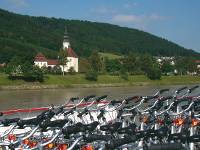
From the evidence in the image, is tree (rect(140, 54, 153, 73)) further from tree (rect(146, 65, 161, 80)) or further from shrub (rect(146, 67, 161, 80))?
shrub (rect(146, 67, 161, 80))

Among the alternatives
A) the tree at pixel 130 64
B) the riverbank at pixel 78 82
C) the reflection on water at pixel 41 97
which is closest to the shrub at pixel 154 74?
the riverbank at pixel 78 82

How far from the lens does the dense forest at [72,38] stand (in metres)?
124

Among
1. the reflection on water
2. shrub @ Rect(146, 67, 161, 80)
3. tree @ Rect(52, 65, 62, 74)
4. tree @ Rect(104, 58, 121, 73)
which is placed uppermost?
tree @ Rect(104, 58, 121, 73)

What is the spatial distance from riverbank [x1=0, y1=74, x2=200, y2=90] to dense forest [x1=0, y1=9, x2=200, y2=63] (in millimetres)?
42003

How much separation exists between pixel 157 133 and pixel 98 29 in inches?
6132

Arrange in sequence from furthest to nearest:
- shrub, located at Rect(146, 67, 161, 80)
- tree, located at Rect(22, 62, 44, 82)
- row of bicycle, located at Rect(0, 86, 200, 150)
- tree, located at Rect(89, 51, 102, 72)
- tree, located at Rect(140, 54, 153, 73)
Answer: tree, located at Rect(89, 51, 102, 72), tree, located at Rect(140, 54, 153, 73), shrub, located at Rect(146, 67, 161, 80), tree, located at Rect(22, 62, 44, 82), row of bicycle, located at Rect(0, 86, 200, 150)

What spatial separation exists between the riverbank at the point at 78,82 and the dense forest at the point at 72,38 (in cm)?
4200

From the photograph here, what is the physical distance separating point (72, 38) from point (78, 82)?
82.4 metres

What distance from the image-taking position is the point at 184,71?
324 ft

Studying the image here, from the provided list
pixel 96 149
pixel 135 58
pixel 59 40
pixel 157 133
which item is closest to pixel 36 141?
pixel 96 149

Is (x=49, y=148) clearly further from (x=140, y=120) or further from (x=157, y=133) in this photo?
(x=140, y=120)

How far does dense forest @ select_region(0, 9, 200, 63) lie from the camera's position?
124312mm

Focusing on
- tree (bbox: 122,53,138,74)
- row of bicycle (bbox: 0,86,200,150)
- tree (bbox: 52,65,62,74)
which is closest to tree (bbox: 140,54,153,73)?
tree (bbox: 122,53,138,74)

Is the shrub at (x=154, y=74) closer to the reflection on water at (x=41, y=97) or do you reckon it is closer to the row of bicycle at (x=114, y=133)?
the reflection on water at (x=41, y=97)
